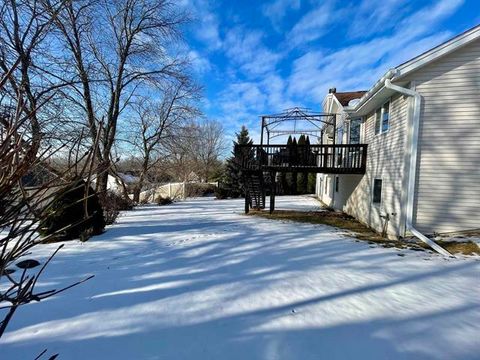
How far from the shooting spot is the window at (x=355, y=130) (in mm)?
12578

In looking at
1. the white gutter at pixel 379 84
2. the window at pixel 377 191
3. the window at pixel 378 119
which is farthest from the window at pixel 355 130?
the window at pixel 377 191

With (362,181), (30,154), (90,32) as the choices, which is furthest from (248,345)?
(90,32)

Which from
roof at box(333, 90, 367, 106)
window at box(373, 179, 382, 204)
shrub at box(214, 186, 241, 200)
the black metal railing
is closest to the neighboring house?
window at box(373, 179, 382, 204)

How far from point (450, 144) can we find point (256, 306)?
6345 millimetres

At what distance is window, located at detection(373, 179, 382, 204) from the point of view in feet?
30.2

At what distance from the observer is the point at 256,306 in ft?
12.1

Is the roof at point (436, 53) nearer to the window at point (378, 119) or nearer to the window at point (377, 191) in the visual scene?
the window at point (378, 119)

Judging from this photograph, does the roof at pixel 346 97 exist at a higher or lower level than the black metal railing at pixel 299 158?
higher

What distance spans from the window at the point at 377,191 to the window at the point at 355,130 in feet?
11.6

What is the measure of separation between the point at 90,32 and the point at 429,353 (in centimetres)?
1769

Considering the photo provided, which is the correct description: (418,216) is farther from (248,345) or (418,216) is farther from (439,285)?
(248,345)

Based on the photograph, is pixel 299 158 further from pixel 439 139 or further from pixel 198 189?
pixel 198 189

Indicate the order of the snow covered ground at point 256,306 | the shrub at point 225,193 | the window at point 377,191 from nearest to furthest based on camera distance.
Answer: the snow covered ground at point 256,306 → the window at point 377,191 → the shrub at point 225,193

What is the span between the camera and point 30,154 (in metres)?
1.29
